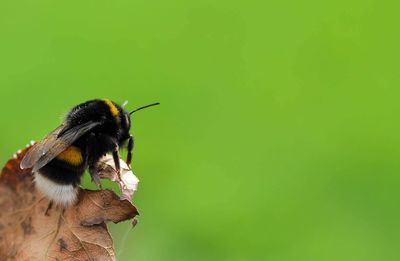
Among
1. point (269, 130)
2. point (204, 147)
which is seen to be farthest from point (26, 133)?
point (269, 130)

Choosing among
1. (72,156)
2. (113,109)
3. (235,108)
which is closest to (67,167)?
(72,156)

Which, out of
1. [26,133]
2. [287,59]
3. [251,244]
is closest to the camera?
[251,244]

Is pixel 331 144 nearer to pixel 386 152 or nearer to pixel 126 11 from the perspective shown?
pixel 386 152

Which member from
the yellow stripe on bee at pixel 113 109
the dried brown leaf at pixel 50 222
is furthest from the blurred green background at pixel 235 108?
the dried brown leaf at pixel 50 222

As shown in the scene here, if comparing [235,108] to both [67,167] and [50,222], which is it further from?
[50,222]

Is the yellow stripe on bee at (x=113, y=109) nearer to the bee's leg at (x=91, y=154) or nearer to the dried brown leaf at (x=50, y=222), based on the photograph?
the bee's leg at (x=91, y=154)

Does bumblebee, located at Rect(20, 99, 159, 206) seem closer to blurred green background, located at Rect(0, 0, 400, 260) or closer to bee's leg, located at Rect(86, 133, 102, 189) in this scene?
bee's leg, located at Rect(86, 133, 102, 189)

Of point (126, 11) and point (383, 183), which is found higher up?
point (126, 11)

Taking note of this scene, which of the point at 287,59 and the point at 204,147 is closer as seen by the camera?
the point at 204,147
